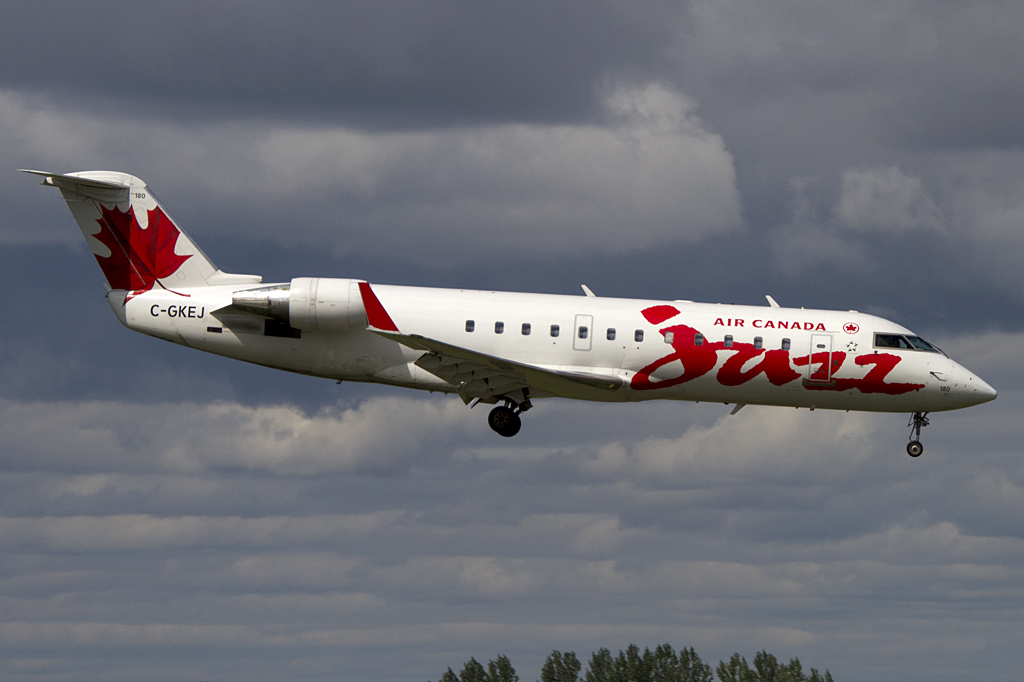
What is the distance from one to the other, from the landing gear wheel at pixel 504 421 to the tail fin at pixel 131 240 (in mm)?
10291

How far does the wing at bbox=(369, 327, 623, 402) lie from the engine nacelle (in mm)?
1888

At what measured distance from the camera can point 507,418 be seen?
161ft

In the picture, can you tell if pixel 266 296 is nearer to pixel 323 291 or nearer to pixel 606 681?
pixel 323 291

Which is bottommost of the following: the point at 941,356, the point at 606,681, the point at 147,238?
the point at 606,681

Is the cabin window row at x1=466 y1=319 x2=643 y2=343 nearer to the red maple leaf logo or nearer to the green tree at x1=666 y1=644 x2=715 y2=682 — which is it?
the red maple leaf logo

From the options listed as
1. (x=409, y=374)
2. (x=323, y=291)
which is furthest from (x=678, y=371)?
(x=323, y=291)

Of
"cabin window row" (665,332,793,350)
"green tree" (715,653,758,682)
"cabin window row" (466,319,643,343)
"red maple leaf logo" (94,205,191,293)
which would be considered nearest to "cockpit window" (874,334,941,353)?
"cabin window row" (665,332,793,350)

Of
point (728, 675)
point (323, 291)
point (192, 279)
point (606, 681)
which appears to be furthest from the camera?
point (606, 681)

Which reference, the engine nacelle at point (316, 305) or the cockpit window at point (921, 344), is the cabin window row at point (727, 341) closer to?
the cockpit window at point (921, 344)

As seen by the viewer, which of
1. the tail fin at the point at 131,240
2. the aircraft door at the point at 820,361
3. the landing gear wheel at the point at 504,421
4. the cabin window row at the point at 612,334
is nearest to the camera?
the cabin window row at the point at 612,334

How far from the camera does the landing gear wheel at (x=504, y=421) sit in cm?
4916

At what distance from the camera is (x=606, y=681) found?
150 meters

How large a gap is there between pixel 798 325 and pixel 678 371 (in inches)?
186

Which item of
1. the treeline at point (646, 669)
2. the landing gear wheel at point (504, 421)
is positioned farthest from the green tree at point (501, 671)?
the landing gear wheel at point (504, 421)
